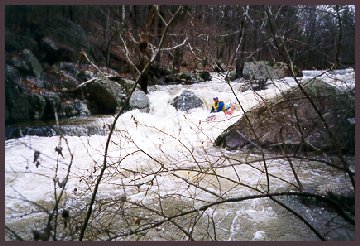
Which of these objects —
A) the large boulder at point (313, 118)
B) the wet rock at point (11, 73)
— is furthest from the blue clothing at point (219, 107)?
the wet rock at point (11, 73)

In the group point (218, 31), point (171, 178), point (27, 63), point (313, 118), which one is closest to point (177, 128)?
point (171, 178)

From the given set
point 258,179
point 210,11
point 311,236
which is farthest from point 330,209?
point 210,11

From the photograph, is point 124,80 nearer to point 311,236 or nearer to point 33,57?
point 33,57

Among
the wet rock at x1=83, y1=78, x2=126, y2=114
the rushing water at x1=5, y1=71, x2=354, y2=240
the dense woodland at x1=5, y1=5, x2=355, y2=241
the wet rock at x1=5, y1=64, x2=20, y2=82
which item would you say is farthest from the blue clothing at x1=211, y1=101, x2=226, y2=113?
the wet rock at x1=5, y1=64, x2=20, y2=82

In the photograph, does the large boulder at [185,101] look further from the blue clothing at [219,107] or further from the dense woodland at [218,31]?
the dense woodland at [218,31]

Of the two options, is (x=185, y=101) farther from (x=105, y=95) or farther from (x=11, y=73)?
(x=11, y=73)
